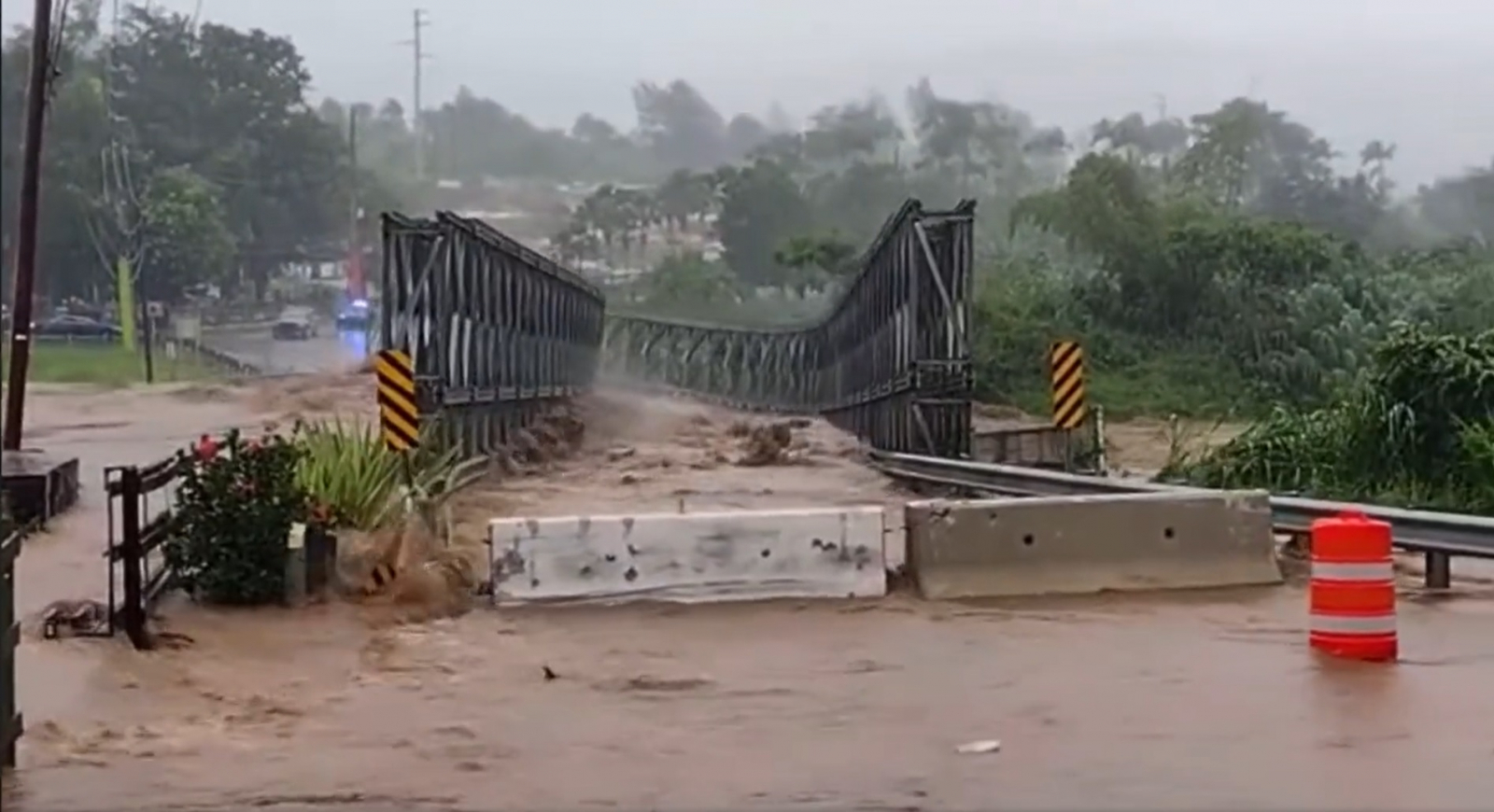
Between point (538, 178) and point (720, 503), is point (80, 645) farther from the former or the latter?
point (538, 178)

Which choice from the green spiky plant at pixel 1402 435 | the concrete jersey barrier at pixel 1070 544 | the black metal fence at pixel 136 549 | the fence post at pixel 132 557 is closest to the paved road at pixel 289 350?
the green spiky plant at pixel 1402 435

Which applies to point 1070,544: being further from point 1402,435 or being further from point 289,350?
point 289,350

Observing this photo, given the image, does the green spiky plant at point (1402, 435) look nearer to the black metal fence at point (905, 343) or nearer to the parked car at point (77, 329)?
the black metal fence at point (905, 343)

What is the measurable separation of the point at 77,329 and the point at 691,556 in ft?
89.5

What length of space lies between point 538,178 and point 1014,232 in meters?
21.7

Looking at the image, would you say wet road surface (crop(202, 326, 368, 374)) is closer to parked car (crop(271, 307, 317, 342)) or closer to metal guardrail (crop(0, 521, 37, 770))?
parked car (crop(271, 307, 317, 342))

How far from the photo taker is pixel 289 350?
194ft

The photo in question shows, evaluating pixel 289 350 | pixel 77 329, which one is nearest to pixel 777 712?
pixel 77 329

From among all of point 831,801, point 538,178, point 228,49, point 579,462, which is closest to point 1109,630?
point 831,801

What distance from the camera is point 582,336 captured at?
47125mm

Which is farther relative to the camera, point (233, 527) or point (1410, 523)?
point (1410, 523)

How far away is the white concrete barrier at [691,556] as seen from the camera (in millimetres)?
14164

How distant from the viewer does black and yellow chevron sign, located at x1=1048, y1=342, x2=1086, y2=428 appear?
28625 mm

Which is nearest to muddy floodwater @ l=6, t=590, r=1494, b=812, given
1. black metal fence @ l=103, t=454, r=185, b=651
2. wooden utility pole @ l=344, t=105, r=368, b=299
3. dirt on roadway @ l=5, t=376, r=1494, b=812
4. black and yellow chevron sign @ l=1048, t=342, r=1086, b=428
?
dirt on roadway @ l=5, t=376, r=1494, b=812
